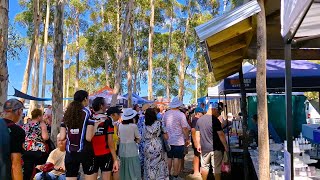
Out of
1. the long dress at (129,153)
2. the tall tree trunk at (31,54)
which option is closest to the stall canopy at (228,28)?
the long dress at (129,153)

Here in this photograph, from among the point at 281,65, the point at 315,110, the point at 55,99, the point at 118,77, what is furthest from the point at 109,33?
the point at 281,65

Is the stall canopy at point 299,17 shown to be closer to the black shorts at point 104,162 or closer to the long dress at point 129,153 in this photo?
the black shorts at point 104,162

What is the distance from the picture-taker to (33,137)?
5938 mm

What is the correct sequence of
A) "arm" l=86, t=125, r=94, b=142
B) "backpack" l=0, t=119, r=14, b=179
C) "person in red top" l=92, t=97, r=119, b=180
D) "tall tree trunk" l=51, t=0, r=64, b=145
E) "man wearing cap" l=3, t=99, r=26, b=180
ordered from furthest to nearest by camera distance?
"tall tree trunk" l=51, t=0, r=64, b=145
"person in red top" l=92, t=97, r=119, b=180
"arm" l=86, t=125, r=94, b=142
"man wearing cap" l=3, t=99, r=26, b=180
"backpack" l=0, t=119, r=14, b=179

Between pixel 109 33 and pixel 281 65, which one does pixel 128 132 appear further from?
pixel 109 33

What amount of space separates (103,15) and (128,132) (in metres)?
34.3

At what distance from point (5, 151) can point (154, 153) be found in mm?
3389

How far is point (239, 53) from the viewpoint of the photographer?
6.28 meters

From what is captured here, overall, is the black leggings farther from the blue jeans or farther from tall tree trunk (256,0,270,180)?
tall tree trunk (256,0,270,180)

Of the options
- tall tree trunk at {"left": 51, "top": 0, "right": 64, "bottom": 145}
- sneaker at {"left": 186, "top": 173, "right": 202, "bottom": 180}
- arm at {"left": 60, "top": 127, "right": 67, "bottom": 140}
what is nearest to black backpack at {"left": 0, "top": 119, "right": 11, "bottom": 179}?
arm at {"left": 60, "top": 127, "right": 67, "bottom": 140}

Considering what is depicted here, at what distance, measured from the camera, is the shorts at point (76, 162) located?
530 centimetres

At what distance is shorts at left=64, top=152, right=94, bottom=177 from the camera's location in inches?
209

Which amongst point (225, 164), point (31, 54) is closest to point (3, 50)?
point (225, 164)

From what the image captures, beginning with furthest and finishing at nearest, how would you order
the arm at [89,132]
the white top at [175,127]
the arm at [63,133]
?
the white top at [175,127]
the arm at [63,133]
the arm at [89,132]
